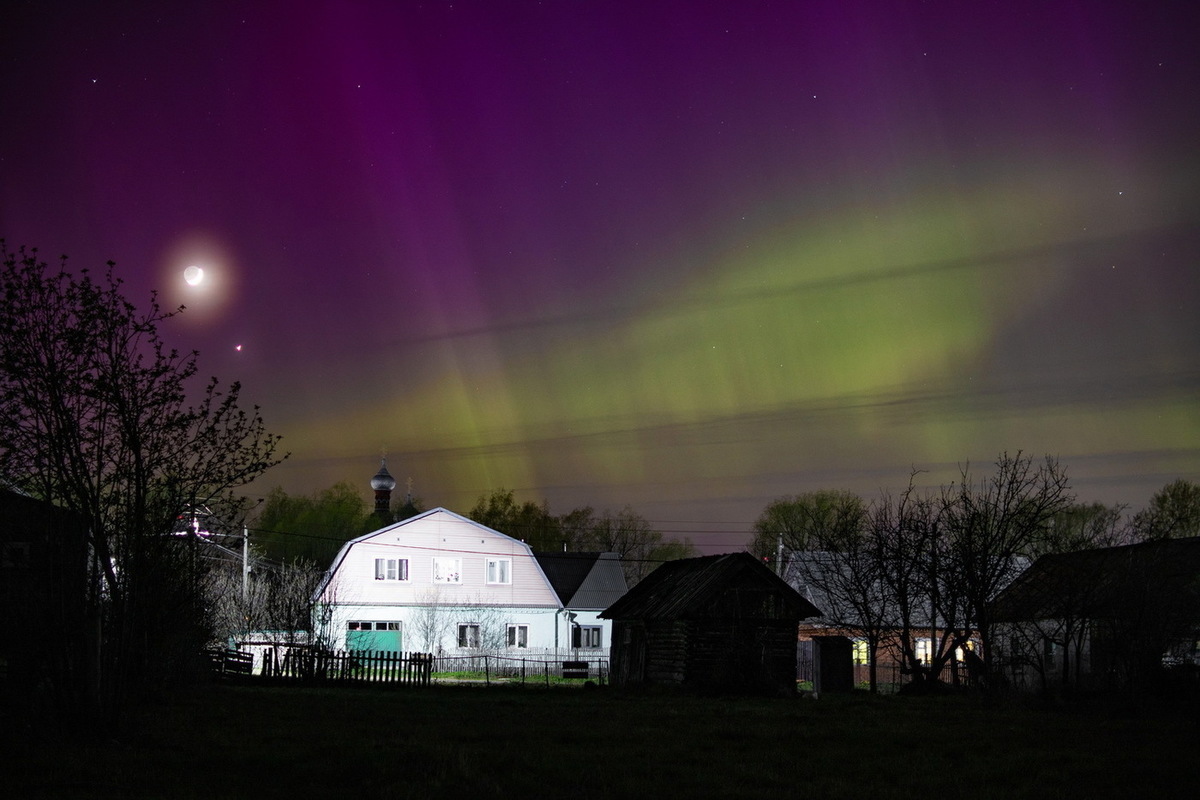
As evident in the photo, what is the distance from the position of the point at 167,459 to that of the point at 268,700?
1094 cm

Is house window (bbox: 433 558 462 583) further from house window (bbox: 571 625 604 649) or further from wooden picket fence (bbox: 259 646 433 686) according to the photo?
wooden picket fence (bbox: 259 646 433 686)

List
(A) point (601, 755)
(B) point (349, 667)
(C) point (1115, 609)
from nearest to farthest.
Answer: (A) point (601, 755)
(C) point (1115, 609)
(B) point (349, 667)

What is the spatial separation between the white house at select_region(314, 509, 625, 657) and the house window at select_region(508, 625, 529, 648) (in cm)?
6

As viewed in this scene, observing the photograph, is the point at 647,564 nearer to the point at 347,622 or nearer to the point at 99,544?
the point at 347,622

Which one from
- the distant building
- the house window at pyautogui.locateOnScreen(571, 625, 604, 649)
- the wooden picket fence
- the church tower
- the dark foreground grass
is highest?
the church tower

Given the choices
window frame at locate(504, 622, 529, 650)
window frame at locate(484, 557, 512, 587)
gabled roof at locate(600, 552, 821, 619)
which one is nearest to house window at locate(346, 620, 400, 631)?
window frame at locate(484, 557, 512, 587)

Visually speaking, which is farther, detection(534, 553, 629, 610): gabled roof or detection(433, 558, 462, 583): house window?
detection(534, 553, 629, 610): gabled roof

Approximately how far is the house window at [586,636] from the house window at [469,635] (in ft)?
23.8

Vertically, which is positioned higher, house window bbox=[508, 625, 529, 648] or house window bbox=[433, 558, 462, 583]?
house window bbox=[433, 558, 462, 583]

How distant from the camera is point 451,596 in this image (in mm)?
60469

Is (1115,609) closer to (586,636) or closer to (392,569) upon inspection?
(392,569)

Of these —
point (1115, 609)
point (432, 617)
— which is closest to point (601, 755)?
point (1115, 609)

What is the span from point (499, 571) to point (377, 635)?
319 inches

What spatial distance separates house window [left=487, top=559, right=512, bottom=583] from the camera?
6194cm
